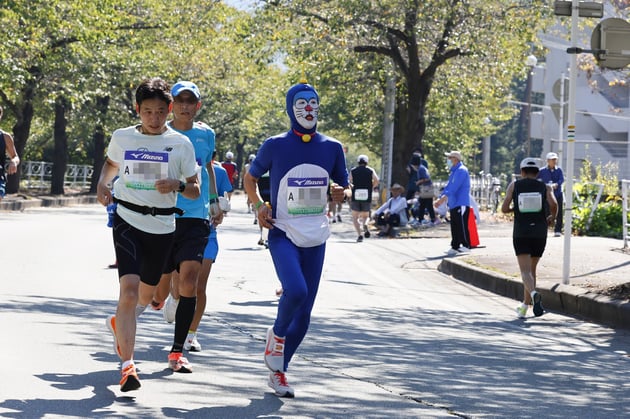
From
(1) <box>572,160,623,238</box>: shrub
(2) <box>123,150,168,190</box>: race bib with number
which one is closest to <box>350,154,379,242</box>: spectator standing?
(1) <box>572,160,623,238</box>: shrub

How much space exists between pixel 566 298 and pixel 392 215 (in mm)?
13834

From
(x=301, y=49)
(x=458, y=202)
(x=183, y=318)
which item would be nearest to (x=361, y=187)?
(x=458, y=202)

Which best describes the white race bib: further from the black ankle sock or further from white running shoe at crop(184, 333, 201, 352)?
white running shoe at crop(184, 333, 201, 352)

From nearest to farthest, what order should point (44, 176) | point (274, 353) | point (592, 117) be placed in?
point (274, 353) < point (44, 176) < point (592, 117)

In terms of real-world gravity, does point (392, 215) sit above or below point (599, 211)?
below

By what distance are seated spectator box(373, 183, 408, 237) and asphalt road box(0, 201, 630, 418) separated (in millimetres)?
10883

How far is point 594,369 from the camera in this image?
9.09 meters

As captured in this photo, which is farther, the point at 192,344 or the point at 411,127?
the point at 411,127

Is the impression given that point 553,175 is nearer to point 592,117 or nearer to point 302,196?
point 302,196

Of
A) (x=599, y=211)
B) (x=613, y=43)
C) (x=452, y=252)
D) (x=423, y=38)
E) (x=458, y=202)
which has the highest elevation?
(x=423, y=38)

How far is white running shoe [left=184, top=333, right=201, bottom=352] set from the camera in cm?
856

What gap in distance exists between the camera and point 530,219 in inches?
511

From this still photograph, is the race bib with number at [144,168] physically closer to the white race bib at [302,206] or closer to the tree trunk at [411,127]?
the white race bib at [302,206]

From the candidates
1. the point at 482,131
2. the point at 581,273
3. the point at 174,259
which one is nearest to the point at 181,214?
the point at 174,259
